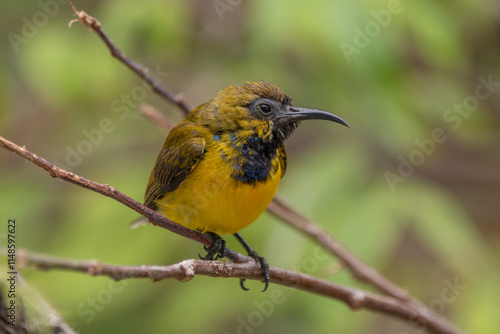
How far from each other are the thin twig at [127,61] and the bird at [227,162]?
192 millimetres

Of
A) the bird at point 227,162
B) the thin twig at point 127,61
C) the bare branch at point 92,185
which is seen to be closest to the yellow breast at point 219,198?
the bird at point 227,162

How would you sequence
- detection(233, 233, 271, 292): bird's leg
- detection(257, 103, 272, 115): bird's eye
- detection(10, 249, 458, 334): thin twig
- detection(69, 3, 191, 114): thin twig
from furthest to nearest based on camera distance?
detection(257, 103, 272, 115): bird's eye → detection(233, 233, 271, 292): bird's leg → detection(69, 3, 191, 114): thin twig → detection(10, 249, 458, 334): thin twig

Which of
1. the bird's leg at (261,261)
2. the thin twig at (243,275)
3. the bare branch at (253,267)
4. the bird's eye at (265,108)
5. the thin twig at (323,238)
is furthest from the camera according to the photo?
the bird's eye at (265,108)

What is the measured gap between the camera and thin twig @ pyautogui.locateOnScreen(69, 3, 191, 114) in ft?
7.88

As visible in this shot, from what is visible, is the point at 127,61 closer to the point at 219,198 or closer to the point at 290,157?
the point at 219,198

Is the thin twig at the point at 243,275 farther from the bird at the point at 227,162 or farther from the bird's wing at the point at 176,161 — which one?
the bird's wing at the point at 176,161

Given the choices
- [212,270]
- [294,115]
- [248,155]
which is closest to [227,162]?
[248,155]

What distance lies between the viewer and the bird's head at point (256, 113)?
10.7 feet

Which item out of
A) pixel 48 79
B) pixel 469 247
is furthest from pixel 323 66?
pixel 48 79

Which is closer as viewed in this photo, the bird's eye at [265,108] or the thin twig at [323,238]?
the thin twig at [323,238]

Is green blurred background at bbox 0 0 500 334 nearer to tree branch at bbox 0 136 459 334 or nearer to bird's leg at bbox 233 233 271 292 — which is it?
bird's leg at bbox 233 233 271 292

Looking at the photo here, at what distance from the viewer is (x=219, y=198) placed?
2986 millimetres

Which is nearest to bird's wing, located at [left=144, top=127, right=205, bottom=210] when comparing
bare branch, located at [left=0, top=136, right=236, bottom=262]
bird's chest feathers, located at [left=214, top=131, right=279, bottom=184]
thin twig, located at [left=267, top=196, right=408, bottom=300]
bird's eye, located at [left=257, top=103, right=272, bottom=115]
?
bird's chest feathers, located at [left=214, top=131, right=279, bottom=184]

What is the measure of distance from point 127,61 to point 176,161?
0.66 m
